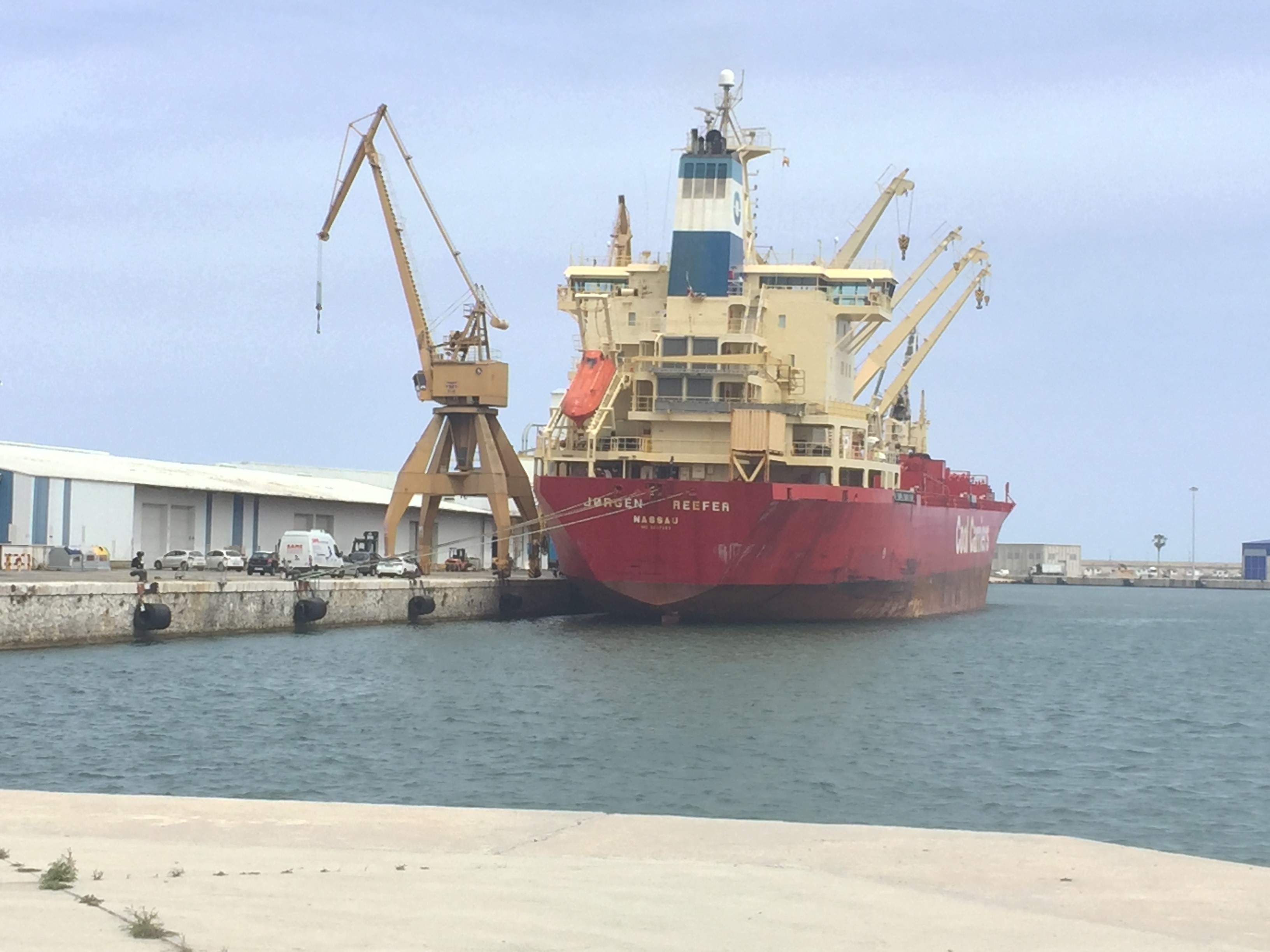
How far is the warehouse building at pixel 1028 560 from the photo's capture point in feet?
535

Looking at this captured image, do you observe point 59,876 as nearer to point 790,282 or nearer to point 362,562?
point 790,282

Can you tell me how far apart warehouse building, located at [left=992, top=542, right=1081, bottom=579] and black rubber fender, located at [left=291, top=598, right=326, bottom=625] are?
12868 centimetres

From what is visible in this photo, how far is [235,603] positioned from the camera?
36.0m

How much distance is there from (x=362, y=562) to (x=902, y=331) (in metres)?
22.6

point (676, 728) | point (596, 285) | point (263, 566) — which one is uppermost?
point (596, 285)

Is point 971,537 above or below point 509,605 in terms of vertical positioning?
above

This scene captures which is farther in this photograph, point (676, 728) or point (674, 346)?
point (674, 346)

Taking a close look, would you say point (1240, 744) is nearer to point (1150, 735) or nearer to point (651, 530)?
point (1150, 735)

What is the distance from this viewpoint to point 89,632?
3119 cm

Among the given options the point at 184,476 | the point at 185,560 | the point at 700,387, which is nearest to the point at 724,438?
the point at 700,387

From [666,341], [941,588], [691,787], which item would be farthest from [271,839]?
[941,588]

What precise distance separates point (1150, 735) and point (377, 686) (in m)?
12.3

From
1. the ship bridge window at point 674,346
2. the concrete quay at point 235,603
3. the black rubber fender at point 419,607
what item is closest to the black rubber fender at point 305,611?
the concrete quay at point 235,603

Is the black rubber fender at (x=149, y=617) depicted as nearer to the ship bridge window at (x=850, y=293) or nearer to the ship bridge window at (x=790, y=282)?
the ship bridge window at (x=790, y=282)
